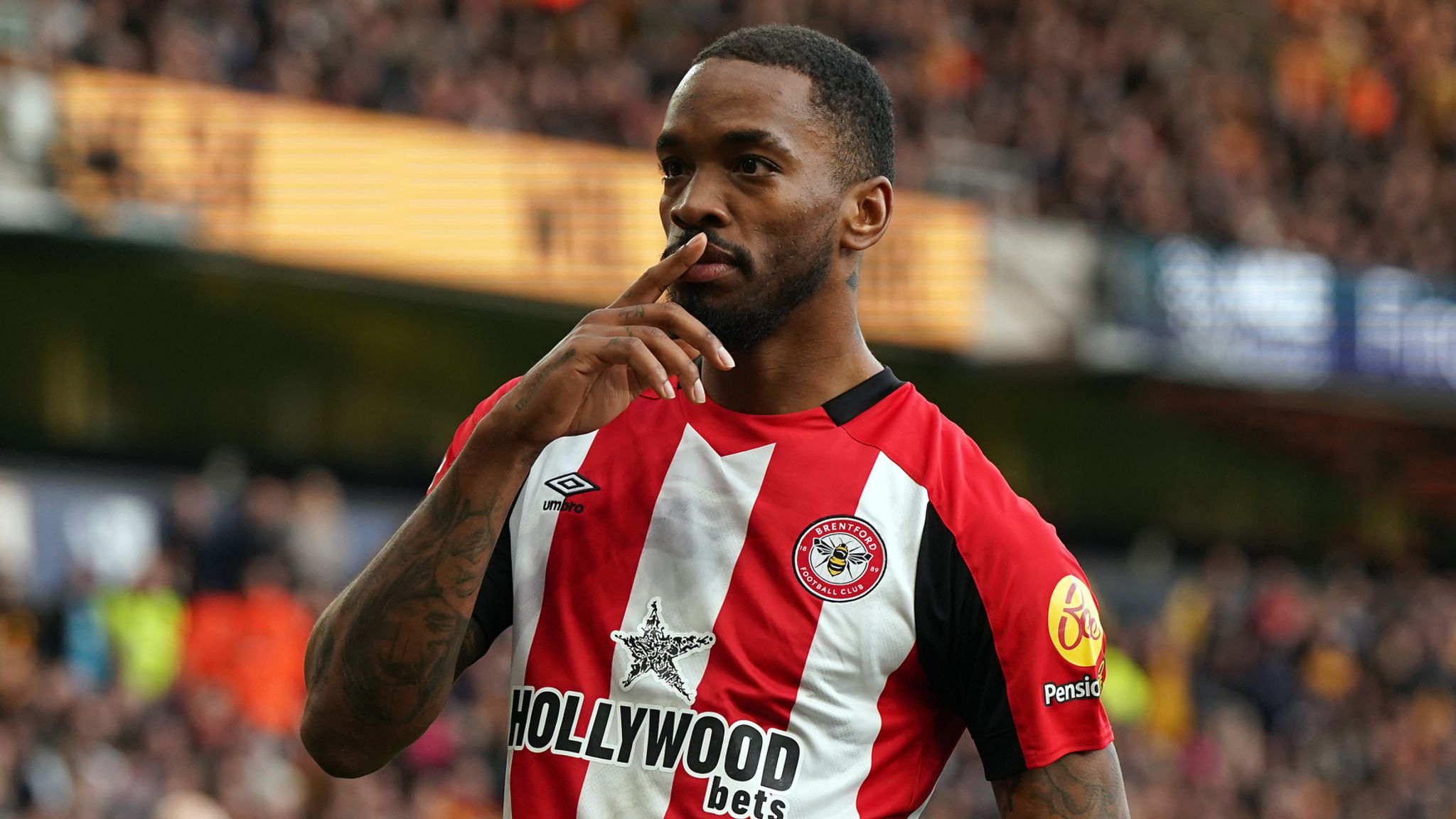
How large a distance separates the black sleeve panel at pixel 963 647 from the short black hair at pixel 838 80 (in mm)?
537

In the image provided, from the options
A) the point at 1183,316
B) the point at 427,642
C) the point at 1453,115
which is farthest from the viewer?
the point at 1453,115

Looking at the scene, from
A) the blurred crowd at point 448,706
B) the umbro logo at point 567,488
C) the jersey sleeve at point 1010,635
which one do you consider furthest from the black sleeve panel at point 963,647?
the blurred crowd at point 448,706

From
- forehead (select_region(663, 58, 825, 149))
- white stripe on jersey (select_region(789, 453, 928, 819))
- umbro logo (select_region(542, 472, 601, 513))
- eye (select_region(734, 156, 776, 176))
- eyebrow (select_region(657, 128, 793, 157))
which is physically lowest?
white stripe on jersey (select_region(789, 453, 928, 819))

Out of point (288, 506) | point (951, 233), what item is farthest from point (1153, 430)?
point (288, 506)

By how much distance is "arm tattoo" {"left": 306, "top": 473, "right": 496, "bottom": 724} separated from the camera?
2.42m

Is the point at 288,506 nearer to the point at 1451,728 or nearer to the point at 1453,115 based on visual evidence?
the point at 1451,728

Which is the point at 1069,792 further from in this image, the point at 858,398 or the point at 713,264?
the point at 713,264

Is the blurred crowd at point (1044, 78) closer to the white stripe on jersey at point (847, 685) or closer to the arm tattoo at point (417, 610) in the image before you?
the arm tattoo at point (417, 610)

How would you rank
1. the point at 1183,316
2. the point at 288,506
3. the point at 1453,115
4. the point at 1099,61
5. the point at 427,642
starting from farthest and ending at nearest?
the point at 1453,115, the point at 1099,61, the point at 1183,316, the point at 288,506, the point at 427,642

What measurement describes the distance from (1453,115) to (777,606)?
64.4ft

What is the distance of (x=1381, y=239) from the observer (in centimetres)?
1870

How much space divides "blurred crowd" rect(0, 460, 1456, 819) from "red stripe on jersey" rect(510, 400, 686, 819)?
608cm

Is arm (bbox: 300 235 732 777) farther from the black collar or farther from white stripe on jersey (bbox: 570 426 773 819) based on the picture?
the black collar

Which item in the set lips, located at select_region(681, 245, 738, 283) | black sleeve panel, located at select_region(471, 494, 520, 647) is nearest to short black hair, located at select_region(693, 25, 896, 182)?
lips, located at select_region(681, 245, 738, 283)
